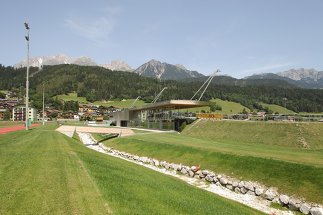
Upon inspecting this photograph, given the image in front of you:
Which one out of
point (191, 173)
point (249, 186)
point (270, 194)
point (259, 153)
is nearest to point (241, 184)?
point (249, 186)

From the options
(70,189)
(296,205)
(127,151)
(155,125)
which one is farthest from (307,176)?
(155,125)

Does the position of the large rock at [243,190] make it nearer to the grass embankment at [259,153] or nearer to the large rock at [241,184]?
the large rock at [241,184]

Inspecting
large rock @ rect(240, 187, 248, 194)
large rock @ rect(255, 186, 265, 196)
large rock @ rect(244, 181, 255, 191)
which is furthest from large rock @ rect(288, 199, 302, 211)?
large rock @ rect(240, 187, 248, 194)

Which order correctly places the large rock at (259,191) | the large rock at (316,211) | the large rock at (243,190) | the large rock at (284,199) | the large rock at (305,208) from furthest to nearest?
the large rock at (243,190) → the large rock at (259,191) → the large rock at (284,199) → the large rock at (305,208) → the large rock at (316,211)

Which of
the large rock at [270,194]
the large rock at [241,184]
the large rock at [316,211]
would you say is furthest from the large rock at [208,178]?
the large rock at [316,211]

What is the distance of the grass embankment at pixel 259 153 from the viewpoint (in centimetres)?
2395

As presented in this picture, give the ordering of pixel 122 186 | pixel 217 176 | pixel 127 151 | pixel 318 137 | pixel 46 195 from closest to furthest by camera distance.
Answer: pixel 46 195, pixel 122 186, pixel 217 176, pixel 318 137, pixel 127 151

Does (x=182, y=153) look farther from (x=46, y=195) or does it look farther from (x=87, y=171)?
(x=46, y=195)

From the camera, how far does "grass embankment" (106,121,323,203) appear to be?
78.6 feet

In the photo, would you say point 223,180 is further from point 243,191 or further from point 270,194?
point 270,194

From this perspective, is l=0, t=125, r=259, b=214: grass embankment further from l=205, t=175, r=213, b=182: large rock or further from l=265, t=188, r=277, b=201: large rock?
l=205, t=175, r=213, b=182: large rock

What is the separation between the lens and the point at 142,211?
553 inches

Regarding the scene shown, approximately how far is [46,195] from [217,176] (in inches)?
726

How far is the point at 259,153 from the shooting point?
33.7 meters
